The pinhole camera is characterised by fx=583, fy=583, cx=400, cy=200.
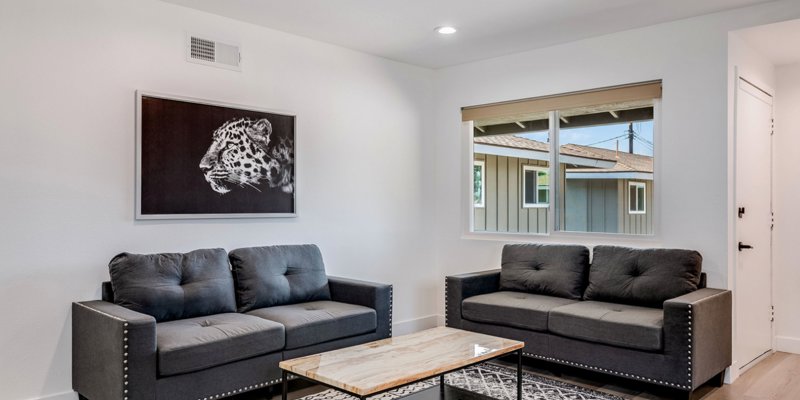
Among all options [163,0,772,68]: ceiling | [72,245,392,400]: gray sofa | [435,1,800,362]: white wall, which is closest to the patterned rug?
[72,245,392,400]: gray sofa

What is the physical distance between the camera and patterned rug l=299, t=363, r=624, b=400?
11.8ft

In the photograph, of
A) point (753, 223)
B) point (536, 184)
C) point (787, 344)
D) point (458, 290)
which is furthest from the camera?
point (536, 184)

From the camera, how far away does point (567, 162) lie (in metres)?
5.00

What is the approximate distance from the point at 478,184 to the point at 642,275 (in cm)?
195

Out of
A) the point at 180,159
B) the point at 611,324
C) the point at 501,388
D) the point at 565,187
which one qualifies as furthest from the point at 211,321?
the point at 565,187

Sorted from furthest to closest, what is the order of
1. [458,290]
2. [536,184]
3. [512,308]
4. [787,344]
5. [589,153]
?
[536,184], [589,153], [787,344], [458,290], [512,308]

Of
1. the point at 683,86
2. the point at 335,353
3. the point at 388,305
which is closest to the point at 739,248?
the point at 683,86

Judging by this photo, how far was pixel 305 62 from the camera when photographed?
471cm

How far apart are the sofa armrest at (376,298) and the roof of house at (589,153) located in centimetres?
200

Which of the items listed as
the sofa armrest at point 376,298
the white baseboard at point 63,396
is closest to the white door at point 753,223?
the sofa armrest at point 376,298

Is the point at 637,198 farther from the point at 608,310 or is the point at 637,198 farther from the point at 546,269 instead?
the point at 608,310

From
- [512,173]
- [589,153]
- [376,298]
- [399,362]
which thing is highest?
[589,153]

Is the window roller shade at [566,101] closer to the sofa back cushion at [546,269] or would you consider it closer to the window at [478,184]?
the window at [478,184]

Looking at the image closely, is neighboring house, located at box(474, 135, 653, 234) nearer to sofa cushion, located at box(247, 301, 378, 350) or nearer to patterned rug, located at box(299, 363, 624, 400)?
patterned rug, located at box(299, 363, 624, 400)
